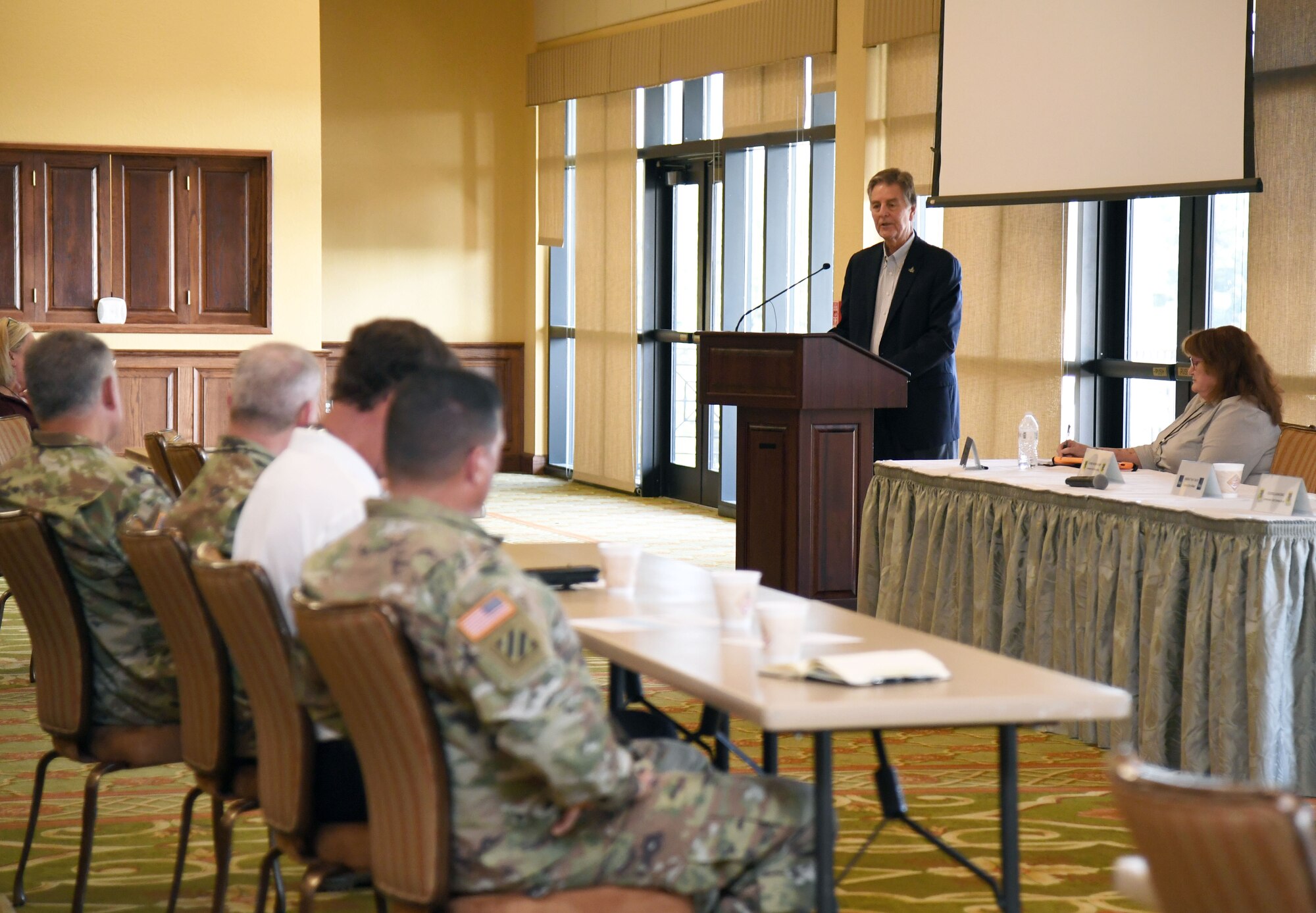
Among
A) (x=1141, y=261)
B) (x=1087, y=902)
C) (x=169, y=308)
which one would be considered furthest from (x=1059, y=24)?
(x=169, y=308)

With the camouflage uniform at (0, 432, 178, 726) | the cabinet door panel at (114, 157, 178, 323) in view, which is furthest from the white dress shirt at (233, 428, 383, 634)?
the cabinet door panel at (114, 157, 178, 323)

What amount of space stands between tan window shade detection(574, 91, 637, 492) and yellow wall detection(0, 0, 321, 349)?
228 centimetres

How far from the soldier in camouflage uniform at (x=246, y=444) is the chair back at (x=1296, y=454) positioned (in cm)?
328

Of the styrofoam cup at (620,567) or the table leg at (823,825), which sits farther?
the styrofoam cup at (620,567)

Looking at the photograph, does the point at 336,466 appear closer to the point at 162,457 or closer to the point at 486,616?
the point at 486,616

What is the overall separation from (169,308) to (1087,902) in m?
9.09

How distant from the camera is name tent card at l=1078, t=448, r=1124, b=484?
4844 millimetres

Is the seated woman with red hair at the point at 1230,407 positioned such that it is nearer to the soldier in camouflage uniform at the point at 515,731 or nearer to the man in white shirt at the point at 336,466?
the man in white shirt at the point at 336,466

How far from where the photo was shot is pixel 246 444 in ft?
10.6

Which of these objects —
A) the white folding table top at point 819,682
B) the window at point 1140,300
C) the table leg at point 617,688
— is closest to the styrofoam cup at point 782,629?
the white folding table top at point 819,682

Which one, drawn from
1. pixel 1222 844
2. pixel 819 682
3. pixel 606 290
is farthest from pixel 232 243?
pixel 1222 844

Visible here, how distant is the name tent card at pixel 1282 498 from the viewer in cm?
402

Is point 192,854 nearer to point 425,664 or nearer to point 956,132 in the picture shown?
point 425,664

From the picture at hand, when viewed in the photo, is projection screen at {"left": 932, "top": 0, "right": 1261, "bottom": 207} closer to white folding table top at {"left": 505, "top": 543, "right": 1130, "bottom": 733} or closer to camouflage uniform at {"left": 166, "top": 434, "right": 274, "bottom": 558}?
white folding table top at {"left": 505, "top": 543, "right": 1130, "bottom": 733}
